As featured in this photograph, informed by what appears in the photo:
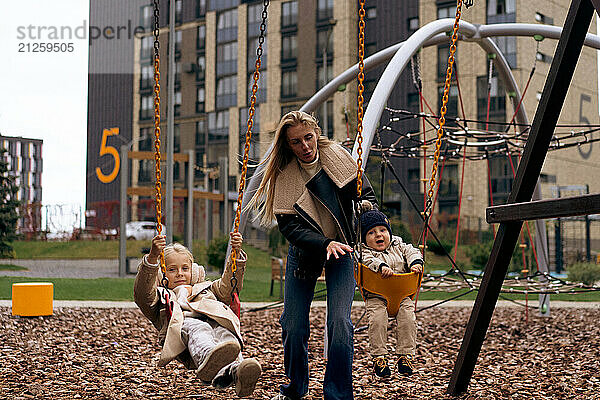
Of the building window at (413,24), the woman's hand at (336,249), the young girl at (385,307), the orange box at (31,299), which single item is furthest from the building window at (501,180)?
the woman's hand at (336,249)

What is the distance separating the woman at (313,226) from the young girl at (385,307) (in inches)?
43.4

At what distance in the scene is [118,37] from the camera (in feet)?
156

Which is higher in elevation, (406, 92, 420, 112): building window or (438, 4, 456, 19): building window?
(438, 4, 456, 19): building window

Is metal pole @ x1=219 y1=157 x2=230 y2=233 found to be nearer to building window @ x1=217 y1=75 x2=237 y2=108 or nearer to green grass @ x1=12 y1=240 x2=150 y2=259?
green grass @ x1=12 y1=240 x2=150 y2=259

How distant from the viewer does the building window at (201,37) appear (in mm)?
43531

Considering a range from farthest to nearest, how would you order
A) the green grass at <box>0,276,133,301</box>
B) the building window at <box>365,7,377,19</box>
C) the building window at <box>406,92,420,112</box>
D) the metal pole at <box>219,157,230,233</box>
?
the building window at <box>365,7,377,19</box> → the building window at <box>406,92,420,112</box> → the metal pole at <box>219,157,230,233</box> → the green grass at <box>0,276,133,301</box>

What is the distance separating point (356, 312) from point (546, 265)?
2993 mm

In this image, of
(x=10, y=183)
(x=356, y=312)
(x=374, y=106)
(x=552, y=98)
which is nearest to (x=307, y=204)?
(x=552, y=98)

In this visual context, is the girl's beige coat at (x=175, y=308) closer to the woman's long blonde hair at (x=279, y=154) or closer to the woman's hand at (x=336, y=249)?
the woman's long blonde hair at (x=279, y=154)

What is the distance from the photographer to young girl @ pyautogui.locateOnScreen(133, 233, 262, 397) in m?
3.50

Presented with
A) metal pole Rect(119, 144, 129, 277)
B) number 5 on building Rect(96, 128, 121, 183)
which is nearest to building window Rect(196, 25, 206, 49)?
number 5 on building Rect(96, 128, 121, 183)

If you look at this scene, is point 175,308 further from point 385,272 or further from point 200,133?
point 200,133

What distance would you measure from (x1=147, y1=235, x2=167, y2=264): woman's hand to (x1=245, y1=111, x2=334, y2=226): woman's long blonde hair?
61 centimetres

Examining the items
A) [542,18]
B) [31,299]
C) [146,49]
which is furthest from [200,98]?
[31,299]
